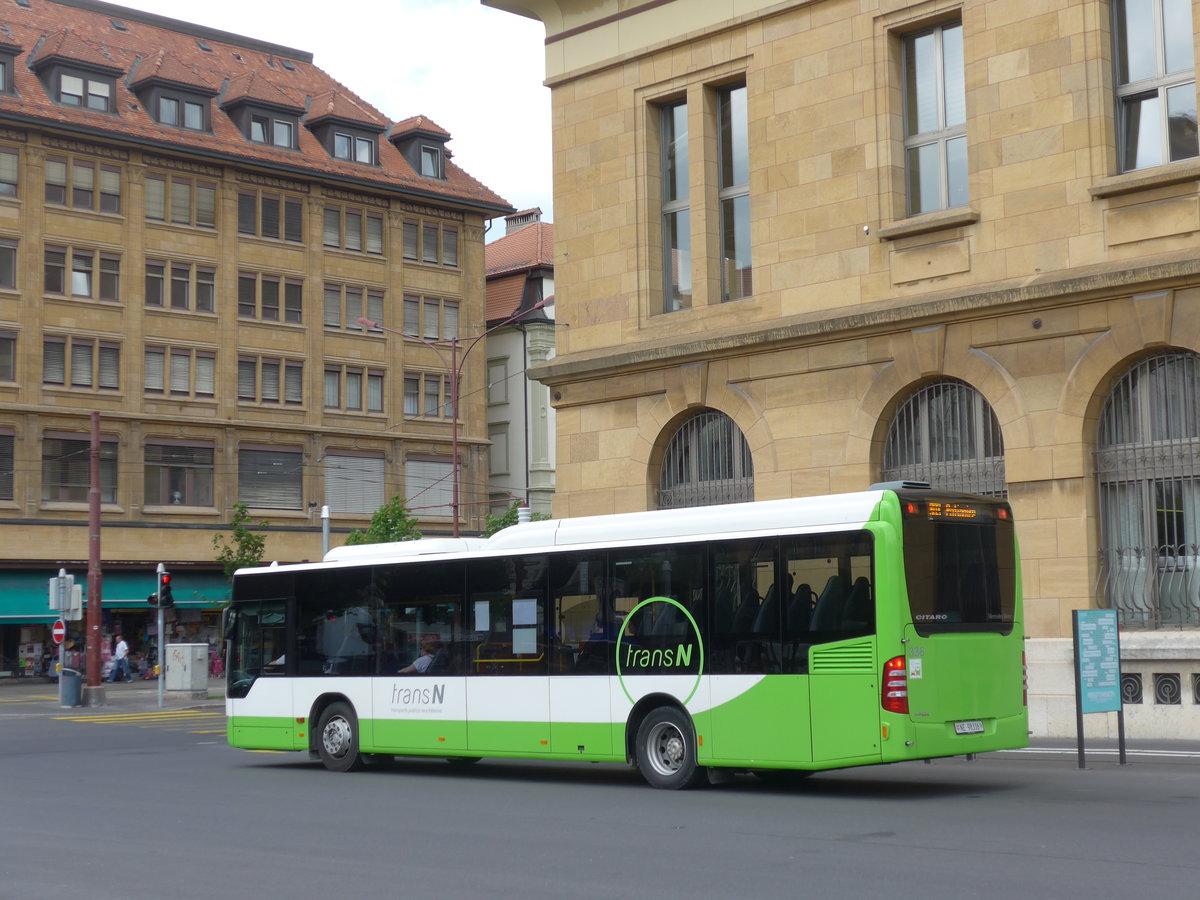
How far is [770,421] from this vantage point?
24.1 metres

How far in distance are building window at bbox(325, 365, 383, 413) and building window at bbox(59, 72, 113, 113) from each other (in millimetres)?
12122

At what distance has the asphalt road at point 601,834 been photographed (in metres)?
9.71

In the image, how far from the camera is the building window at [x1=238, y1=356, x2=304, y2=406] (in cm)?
5812

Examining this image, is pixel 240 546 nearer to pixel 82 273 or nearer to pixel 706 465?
pixel 82 273

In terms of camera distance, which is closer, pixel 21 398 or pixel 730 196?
pixel 730 196

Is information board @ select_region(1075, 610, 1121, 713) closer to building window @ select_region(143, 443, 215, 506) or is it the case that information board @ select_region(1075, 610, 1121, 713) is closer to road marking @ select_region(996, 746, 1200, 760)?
road marking @ select_region(996, 746, 1200, 760)

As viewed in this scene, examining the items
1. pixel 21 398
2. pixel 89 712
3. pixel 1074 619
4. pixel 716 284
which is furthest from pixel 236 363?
pixel 1074 619

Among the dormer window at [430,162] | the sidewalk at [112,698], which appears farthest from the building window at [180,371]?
the dormer window at [430,162]

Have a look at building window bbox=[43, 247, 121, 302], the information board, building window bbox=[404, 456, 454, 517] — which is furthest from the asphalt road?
building window bbox=[404, 456, 454, 517]

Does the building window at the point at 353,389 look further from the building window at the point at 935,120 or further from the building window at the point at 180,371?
the building window at the point at 935,120

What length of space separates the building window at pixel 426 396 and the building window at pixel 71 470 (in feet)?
40.2

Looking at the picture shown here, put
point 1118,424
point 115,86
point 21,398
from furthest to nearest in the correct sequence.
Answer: point 115,86 → point 21,398 → point 1118,424

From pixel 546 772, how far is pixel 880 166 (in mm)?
9835

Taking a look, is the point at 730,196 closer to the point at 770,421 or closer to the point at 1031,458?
the point at 770,421
